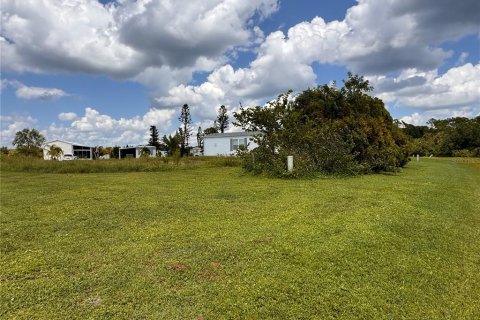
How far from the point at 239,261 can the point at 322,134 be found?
32.3ft

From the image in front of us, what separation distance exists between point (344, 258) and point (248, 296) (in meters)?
1.35

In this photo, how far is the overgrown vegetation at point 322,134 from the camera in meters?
12.4

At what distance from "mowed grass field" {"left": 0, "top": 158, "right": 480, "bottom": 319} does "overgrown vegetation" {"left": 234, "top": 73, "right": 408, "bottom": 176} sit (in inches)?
230

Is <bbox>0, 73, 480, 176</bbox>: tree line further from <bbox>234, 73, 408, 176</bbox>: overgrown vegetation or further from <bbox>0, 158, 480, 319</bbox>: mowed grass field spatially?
<bbox>0, 158, 480, 319</bbox>: mowed grass field

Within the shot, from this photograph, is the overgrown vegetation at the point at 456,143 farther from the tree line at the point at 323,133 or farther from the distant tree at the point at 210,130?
the distant tree at the point at 210,130

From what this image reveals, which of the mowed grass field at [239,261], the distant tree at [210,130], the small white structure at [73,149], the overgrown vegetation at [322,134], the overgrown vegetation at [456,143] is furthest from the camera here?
the distant tree at [210,130]

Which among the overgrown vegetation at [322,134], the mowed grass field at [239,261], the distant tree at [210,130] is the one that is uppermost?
the distant tree at [210,130]

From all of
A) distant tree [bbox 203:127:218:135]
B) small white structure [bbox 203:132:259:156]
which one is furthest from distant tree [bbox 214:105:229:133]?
small white structure [bbox 203:132:259:156]

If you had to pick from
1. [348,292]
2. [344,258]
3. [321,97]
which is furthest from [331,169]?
[348,292]

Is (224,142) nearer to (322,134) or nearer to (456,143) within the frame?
(322,134)

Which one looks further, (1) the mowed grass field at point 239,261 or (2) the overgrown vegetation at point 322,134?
(2) the overgrown vegetation at point 322,134

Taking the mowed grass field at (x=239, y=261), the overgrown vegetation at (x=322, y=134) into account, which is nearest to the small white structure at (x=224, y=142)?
the overgrown vegetation at (x=322, y=134)

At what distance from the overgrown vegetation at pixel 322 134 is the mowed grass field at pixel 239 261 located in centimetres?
583

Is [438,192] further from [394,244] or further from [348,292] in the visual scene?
[348,292]
